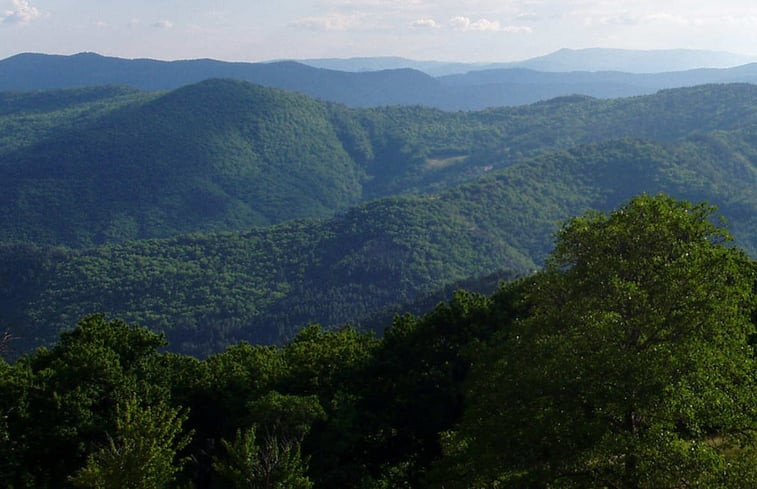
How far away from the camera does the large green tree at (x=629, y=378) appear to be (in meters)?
17.2

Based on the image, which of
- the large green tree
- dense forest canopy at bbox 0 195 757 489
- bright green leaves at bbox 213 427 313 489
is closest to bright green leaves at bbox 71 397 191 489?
dense forest canopy at bbox 0 195 757 489

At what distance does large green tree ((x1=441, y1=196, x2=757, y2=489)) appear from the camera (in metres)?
17.2

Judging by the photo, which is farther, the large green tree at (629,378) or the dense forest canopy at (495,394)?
the dense forest canopy at (495,394)

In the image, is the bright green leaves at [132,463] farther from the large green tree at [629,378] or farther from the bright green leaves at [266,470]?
the large green tree at [629,378]

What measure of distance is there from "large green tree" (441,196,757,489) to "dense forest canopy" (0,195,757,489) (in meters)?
0.06

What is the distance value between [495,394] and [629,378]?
495 centimetres

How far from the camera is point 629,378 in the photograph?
17750 millimetres

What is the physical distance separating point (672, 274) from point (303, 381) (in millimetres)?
26358

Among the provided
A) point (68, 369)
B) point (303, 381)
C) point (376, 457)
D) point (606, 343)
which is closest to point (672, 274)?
point (606, 343)

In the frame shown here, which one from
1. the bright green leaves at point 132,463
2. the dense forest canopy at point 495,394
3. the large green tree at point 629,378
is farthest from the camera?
the bright green leaves at point 132,463

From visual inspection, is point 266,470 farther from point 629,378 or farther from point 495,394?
point 629,378

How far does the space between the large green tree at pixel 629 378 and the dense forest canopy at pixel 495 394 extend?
0.19 ft

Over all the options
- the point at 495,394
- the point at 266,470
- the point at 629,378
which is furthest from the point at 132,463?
the point at 629,378

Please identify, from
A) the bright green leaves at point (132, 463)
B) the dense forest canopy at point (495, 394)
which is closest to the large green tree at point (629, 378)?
the dense forest canopy at point (495, 394)
